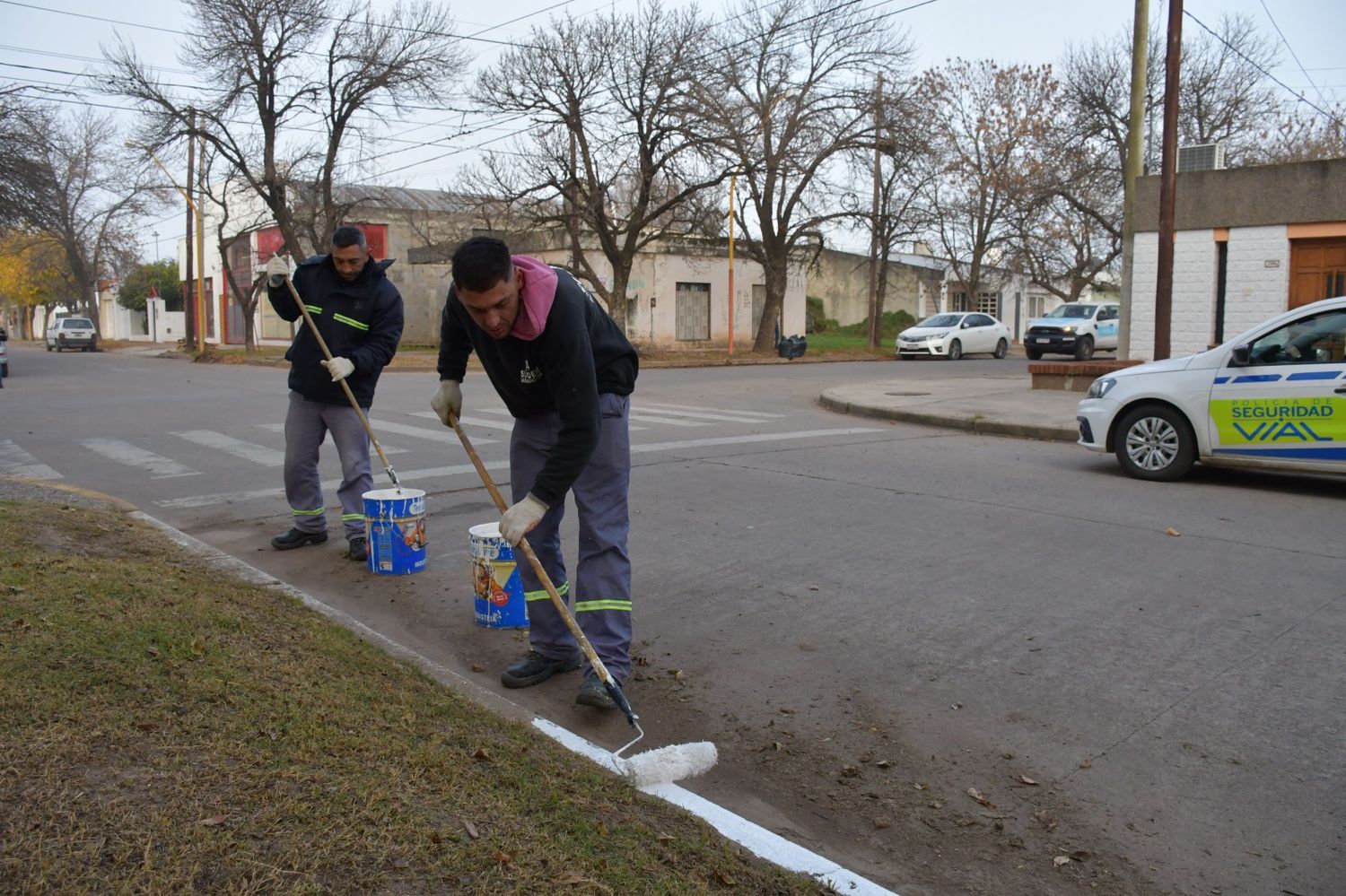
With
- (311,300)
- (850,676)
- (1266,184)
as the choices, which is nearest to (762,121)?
(1266,184)

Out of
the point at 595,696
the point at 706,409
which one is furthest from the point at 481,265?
the point at 706,409

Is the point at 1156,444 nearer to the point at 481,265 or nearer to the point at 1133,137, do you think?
the point at 481,265

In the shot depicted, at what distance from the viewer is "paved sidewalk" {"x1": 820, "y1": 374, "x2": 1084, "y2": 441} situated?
503 inches

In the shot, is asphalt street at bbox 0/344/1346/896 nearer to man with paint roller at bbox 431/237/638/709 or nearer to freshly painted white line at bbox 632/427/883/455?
man with paint roller at bbox 431/237/638/709

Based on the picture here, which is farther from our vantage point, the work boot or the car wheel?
the car wheel

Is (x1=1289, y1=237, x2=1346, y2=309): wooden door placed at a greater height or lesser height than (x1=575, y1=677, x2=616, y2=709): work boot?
greater

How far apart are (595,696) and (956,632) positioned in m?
1.94

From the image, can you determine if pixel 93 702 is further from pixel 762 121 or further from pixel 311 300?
pixel 762 121

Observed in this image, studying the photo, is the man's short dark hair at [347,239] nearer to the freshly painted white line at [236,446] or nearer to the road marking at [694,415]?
the freshly painted white line at [236,446]

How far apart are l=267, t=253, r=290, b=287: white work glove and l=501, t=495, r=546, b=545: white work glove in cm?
312

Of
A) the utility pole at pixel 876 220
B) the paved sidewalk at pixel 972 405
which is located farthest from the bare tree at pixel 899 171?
the paved sidewalk at pixel 972 405

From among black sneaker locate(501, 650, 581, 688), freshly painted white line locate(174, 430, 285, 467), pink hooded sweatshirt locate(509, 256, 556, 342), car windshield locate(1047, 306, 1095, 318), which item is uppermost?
car windshield locate(1047, 306, 1095, 318)

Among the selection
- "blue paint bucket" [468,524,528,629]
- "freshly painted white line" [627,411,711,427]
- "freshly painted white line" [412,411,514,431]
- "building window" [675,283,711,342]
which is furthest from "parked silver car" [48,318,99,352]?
"blue paint bucket" [468,524,528,629]

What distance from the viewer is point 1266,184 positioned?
1803 cm
